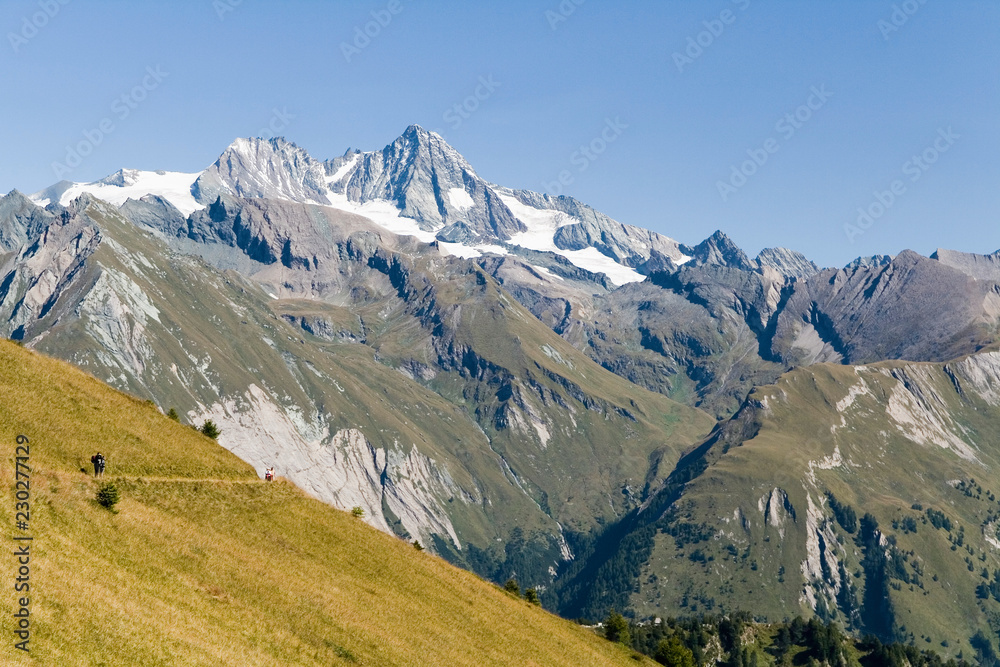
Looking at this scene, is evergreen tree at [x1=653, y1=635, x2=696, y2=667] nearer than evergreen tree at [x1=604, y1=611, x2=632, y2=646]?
No

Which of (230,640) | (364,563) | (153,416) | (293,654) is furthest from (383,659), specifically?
(153,416)

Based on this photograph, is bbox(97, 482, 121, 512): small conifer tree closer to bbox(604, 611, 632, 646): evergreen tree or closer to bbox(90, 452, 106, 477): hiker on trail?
bbox(90, 452, 106, 477): hiker on trail

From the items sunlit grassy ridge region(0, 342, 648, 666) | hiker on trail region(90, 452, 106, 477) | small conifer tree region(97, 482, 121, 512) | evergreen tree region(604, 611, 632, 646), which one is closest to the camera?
sunlit grassy ridge region(0, 342, 648, 666)

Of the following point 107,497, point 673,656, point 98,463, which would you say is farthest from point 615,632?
point 107,497

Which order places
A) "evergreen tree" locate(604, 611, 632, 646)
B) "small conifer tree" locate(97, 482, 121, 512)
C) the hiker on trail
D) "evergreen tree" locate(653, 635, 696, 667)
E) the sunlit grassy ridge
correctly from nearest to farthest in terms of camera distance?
1. the sunlit grassy ridge
2. "small conifer tree" locate(97, 482, 121, 512)
3. the hiker on trail
4. "evergreen tree" locate(604, 611, 632, 646)
5. "evergreen tree" locate(653, 635, 696, 667)

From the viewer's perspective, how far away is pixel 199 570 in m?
61.2

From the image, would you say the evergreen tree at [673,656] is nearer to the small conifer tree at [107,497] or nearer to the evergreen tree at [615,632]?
the evergreen tree at [615,632]

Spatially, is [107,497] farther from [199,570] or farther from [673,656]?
[673,656]

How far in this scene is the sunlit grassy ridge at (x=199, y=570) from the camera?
157ft

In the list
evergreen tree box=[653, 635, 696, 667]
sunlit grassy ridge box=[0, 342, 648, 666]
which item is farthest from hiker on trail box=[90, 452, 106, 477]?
evergreen tree box=[653, 635, 696, 667]

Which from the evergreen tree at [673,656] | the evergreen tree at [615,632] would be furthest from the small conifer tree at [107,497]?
the evergreen tree at [673,656]

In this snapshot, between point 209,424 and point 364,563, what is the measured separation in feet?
102

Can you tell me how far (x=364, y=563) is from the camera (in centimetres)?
7988

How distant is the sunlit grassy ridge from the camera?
47.8 meters
